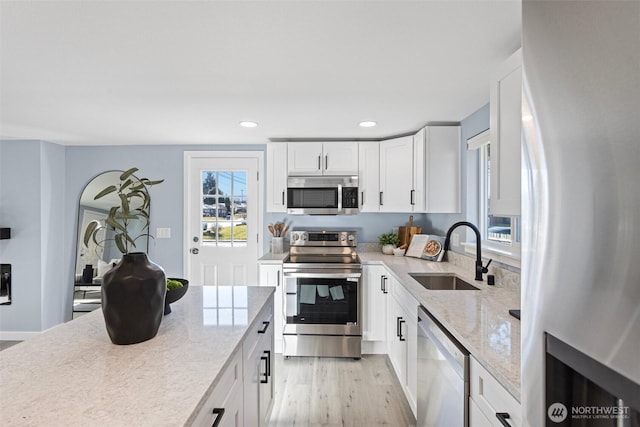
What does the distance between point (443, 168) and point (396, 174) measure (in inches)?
21.0

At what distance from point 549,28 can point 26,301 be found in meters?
5.21

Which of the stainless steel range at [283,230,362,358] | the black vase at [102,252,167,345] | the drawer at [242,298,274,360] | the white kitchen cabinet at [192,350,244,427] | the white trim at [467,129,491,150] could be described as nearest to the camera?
the white kitchen cabinet at [192,350,244,427]

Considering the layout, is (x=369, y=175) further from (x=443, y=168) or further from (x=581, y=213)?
(x=581, y=213)

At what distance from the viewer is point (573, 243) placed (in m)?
0.43

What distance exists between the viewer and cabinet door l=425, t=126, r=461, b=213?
10.3 ft

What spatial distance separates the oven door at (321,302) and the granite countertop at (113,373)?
5.97 ft

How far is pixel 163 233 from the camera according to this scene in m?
4.20

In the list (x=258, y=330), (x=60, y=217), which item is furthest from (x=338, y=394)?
(x=60, y=217)

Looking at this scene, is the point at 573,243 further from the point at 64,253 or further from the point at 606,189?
the point at 64,253

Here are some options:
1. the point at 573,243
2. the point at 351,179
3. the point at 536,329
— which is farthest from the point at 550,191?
the point at 351,179

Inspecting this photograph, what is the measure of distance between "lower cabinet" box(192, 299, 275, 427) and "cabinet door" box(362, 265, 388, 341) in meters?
1.37

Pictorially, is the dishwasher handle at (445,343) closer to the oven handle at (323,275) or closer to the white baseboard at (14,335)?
the oven handle at (323,275)

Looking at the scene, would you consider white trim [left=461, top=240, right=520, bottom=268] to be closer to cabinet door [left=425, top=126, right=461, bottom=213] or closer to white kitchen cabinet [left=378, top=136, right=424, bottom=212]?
cabinet door [left=425, top=126, right=461, bottom=213]

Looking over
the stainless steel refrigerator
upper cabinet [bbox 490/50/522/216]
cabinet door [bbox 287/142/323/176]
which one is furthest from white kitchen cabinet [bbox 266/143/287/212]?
the stainless steel refrigerator
